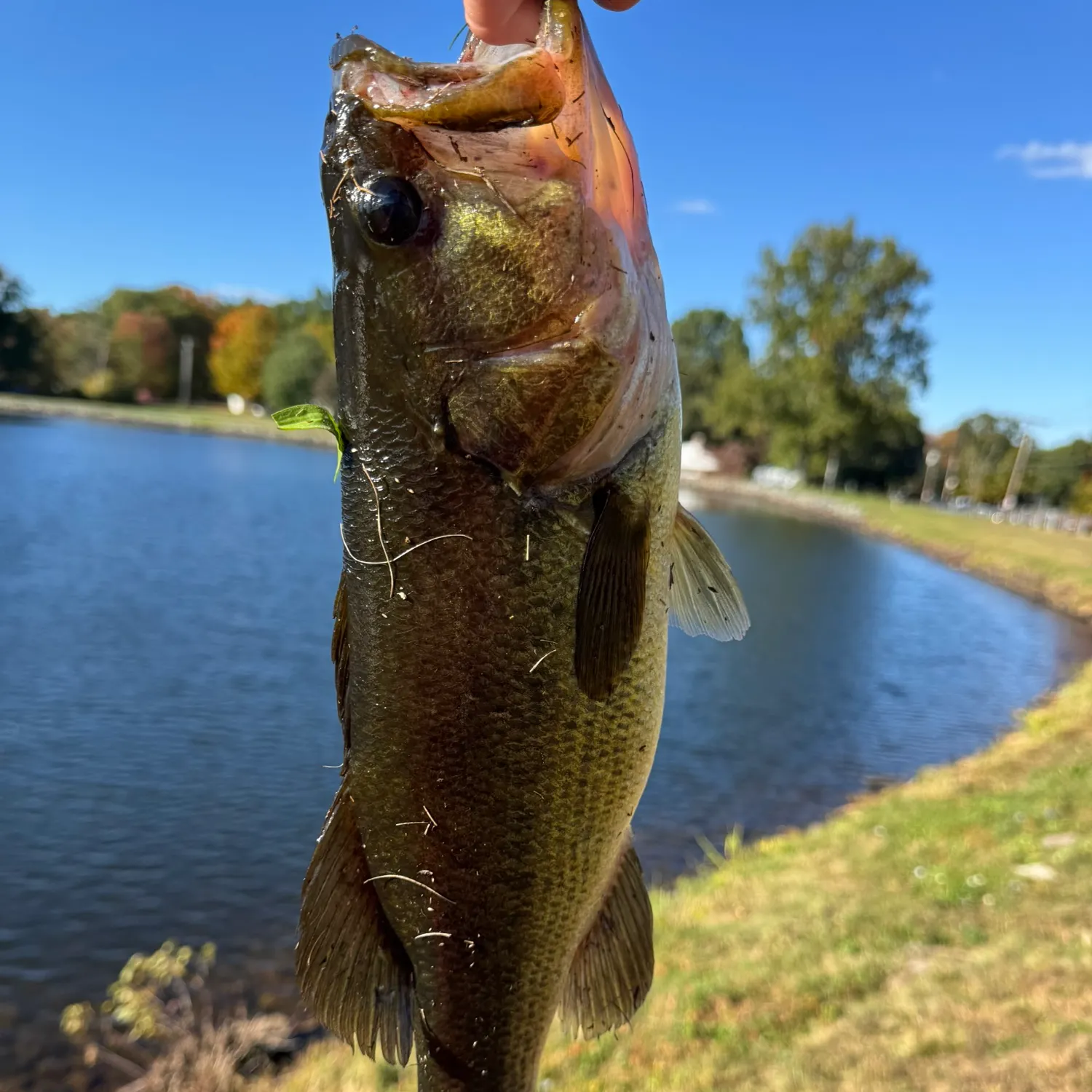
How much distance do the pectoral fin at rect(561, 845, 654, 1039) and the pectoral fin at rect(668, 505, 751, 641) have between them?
1.94ft

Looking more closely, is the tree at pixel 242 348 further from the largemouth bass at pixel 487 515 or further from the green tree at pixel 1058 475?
the largemouth bass at pixel 487 515

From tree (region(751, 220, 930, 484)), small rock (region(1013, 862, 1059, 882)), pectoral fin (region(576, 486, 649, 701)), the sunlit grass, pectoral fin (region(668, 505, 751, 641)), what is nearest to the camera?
pectoral fin (region(576, 486, 649, 701))

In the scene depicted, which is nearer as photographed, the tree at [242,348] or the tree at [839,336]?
the tree at [839,336]

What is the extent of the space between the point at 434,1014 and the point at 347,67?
6.90ft

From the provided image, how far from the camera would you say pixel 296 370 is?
81812 millimetres

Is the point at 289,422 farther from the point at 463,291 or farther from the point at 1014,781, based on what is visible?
the point at 1014,781

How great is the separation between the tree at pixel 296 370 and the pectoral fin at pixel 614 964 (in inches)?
3249

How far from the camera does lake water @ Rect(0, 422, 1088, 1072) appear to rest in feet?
27.9

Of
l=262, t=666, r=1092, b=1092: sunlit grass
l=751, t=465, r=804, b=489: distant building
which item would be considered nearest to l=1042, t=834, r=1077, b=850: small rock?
l=262, t=666, r=1092, b=1092: sunlit grass

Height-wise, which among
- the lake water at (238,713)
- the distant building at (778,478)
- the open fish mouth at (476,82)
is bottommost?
the lake water at (238,713)

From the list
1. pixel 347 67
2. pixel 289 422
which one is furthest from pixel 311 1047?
pixel 347 67

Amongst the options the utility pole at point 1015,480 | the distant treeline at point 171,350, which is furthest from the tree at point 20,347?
the utility pole at point 1015,480

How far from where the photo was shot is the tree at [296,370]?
8156 centimetres

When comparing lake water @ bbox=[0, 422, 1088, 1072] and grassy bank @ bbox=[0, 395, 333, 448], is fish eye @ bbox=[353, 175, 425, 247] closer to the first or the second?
lake water @ bbox=[0, 422, 1088, 1072]
